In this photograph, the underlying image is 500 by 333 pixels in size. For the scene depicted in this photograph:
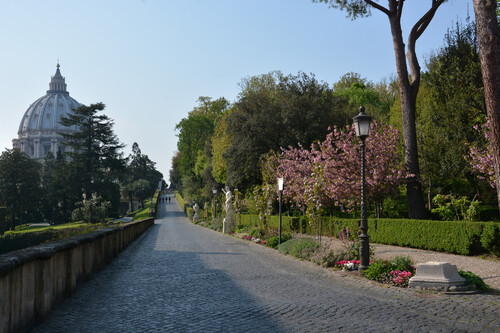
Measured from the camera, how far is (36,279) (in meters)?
6.95

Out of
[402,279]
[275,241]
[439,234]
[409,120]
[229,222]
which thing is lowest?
[275,241]

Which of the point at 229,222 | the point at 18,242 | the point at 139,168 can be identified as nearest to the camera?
the point at 18,242

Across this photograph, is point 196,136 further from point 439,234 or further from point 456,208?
point 439,234

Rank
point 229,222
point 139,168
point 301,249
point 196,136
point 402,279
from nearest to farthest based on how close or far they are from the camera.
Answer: point 402,279, point 301,249, point 229,222, point 196,136, point 139,168

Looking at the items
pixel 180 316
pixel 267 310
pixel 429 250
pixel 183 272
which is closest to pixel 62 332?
pixel 180 316

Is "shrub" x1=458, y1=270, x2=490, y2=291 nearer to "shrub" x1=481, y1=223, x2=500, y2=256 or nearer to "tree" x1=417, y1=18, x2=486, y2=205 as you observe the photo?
"shrub" x1=481, y1=223, x2=500, y2=256

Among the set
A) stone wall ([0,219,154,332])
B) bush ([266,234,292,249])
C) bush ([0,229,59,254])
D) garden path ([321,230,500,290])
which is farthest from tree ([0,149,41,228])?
stone wall ([0,219,154,332])

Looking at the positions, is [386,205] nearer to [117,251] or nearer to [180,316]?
[117,251]

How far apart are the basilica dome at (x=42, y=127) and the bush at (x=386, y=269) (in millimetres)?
182442

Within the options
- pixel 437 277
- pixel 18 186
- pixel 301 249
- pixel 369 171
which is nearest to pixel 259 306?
pixel 437 277

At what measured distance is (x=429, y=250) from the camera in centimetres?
1653

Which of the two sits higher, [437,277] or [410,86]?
[410,86]

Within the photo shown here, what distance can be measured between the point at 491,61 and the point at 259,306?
5.90 m

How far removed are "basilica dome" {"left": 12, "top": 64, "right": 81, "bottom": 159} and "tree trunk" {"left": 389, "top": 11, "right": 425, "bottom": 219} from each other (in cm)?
17420
